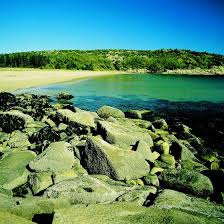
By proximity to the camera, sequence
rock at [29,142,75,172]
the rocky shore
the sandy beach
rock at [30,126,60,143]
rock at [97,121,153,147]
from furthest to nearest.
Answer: the sandy beach → rock at [30,126,60,143] → rock at [97,121,153,147] → rock at [29,142,75,172] → the rocky shore

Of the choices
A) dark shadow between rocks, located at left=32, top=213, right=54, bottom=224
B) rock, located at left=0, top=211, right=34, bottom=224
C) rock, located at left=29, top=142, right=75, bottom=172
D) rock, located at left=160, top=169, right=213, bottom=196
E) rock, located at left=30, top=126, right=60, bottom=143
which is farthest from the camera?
rock, located at left=30, top=126, right=60, bottom=143

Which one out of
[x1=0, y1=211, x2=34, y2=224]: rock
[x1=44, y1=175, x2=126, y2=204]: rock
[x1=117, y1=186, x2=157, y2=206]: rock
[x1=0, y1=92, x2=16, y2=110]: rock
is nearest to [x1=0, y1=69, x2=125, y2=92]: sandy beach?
[x1=0, y1=92, x2=16, y2=110]: rock

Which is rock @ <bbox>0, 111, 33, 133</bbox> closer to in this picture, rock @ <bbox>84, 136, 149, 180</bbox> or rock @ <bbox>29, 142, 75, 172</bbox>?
rock @ <bbox>29, 142, 75, 172</bbox>

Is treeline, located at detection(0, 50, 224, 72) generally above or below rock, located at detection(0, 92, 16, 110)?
above

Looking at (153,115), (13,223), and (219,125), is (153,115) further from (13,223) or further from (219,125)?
(13,223)

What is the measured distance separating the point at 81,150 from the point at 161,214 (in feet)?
17.4

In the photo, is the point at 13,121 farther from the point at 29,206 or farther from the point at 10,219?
the point at 10,219

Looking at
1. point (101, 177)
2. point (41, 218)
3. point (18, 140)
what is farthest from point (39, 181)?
point (18, 140)

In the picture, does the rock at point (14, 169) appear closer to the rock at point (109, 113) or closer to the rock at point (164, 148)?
the rock at point (164, 148)

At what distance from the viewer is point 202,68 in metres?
113

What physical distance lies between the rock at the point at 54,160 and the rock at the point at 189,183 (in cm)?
283

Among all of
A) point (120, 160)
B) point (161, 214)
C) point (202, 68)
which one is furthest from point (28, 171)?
point (202, 68)

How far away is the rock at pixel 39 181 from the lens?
7684 mm

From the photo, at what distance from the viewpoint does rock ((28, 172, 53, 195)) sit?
7.68m
